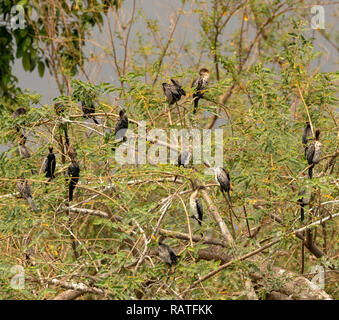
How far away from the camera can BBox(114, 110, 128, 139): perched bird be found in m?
2.88

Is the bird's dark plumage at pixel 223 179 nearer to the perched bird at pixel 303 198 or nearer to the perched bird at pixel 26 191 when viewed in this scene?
the perched bird at pixel 303 198

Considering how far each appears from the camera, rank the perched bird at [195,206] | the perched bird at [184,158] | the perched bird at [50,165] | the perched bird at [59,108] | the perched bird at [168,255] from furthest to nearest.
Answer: the perched bird at [59,108], the perched bird at [50,165], the perched bird at [184,158], the perched bird at [195,206], the perched bird at [168,255]

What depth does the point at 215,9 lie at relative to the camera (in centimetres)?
593

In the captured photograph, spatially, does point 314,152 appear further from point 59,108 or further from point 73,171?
point 59,108

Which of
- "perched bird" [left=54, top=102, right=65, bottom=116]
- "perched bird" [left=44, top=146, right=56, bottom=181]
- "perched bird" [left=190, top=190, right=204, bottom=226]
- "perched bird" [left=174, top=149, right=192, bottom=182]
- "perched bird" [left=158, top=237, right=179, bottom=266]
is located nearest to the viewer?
"perched bird" [left=158, top=237, right=179, bottom=266]

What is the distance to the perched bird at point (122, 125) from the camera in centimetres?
288

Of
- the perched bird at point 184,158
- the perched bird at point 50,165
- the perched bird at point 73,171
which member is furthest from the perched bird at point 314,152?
the perched bird at point 50,165

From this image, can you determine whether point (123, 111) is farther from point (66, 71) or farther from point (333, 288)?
point (66, 71)

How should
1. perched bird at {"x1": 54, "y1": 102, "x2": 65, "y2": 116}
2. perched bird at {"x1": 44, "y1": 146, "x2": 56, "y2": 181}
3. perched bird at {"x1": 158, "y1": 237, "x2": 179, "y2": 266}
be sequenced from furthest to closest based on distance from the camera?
perched bird at {"x1": 54, "y1": 102, "x2": 65, "y2": 116}, perched bird at {"x1": 44, "y1": 146, "x2": 56, "y2": 181}, perched bird at {"x1": 158, "y1": 237, "x2": 179, "y2": 266}

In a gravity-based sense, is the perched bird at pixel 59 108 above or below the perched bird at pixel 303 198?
above

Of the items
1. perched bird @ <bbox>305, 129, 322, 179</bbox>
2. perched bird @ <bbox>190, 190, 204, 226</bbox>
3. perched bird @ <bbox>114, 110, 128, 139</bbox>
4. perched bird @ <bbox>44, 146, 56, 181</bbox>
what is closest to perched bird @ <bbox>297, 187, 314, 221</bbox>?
perched bird @ <bbox>305, 129, 322, 179</bbox>

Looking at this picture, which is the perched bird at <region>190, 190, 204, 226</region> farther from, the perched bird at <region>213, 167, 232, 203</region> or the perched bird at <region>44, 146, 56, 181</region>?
the perched bird at <region>44, 146, 56, 181</region>

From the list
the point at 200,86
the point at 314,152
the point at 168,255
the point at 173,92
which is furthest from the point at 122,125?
the point at 314,152
